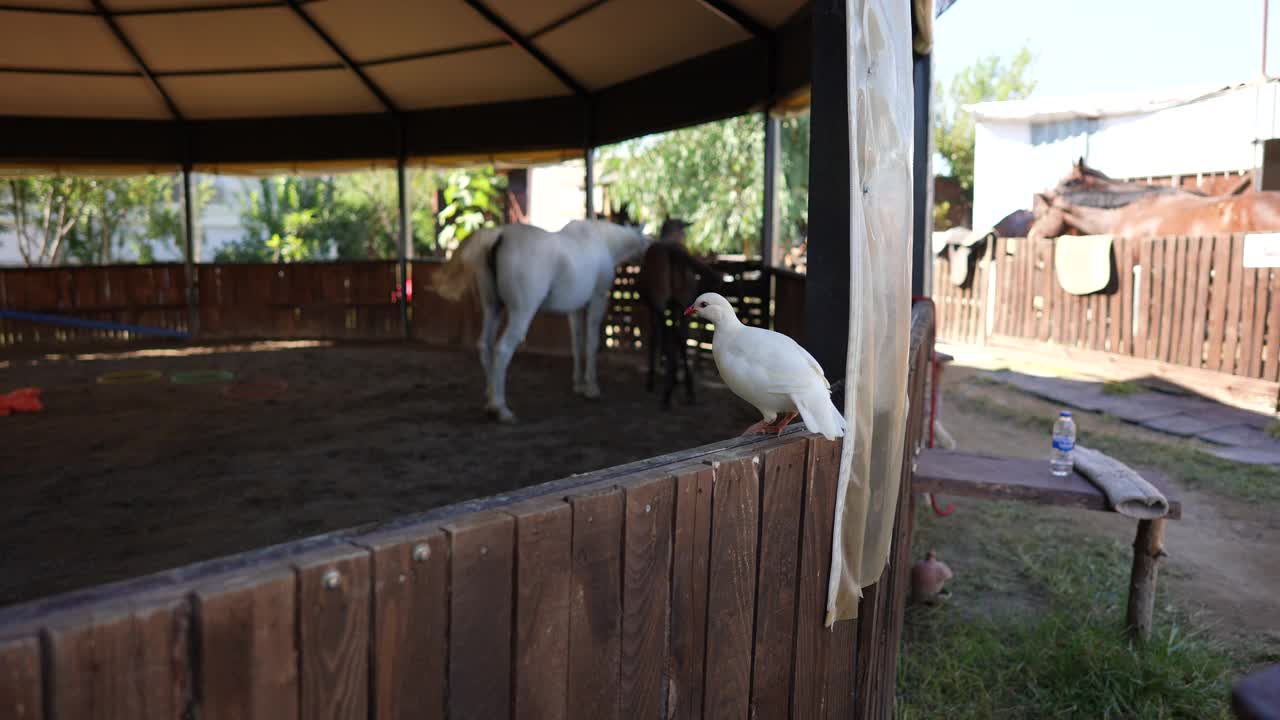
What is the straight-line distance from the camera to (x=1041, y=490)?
3924 mm

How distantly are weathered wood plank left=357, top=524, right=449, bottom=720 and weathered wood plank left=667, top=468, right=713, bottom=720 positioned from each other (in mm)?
543

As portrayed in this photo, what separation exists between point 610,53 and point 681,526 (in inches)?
325

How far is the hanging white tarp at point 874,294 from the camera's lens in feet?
6.92

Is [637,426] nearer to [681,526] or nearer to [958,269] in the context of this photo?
[681,526]

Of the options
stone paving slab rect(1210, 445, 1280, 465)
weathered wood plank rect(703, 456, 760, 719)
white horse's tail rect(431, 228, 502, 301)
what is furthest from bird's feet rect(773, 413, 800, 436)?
stone paving slab rect(1210, 445, 1280, 465)

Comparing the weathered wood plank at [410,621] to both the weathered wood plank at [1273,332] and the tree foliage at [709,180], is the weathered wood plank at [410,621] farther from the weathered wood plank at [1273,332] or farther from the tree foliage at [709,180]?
the tree foliage at [709,180]

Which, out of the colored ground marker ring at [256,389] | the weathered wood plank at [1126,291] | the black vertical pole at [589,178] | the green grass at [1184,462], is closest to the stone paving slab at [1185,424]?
the green grass at [1184,462]

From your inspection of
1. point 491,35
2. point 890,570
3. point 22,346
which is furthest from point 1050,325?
point 22,346

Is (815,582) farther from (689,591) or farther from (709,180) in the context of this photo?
(709,180)

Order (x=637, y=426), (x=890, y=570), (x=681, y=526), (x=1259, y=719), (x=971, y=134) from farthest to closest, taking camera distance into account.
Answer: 1. (x=971, y=134)
2. (x=637, y=426)
3. (x=890, y=570)
4. (x=681, y=526)
5. (x=1259, y=719)

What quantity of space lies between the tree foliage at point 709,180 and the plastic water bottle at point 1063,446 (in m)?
14.5

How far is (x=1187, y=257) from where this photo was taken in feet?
30.4

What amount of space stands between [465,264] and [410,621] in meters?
6.26

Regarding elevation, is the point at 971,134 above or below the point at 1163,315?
above
